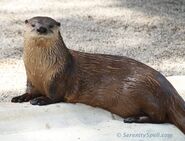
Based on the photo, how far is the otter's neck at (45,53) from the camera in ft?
9.21

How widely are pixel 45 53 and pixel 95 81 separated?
0.30m

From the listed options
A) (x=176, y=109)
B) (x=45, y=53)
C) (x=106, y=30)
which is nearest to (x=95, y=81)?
(x=45, y=53)

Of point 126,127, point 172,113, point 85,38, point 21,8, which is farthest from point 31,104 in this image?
point 21,8

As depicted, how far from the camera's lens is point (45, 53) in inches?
111

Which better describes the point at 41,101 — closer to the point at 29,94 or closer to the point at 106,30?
the point at 29,94

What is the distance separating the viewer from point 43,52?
9.25 feet

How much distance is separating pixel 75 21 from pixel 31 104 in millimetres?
2857

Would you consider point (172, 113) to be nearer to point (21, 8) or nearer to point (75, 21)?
point (75, 21)

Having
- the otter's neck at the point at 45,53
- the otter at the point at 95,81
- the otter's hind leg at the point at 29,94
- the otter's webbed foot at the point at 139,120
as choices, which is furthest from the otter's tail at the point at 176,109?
the otter's hind leg at the point at 29,94

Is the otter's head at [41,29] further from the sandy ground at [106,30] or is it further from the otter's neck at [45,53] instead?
the sandy ground at [106,30]

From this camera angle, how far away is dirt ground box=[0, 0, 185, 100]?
4.69 m

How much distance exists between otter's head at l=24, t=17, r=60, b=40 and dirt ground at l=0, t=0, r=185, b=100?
124cm

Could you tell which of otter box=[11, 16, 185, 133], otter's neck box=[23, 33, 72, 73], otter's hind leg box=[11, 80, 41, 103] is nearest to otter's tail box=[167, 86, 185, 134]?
otter box=[11, 16, 185, 133]

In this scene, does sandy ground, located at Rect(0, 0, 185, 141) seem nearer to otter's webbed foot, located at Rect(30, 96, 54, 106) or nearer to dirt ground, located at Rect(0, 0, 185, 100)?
dirt ground, located at Rect(0, 0, 185, 100)
